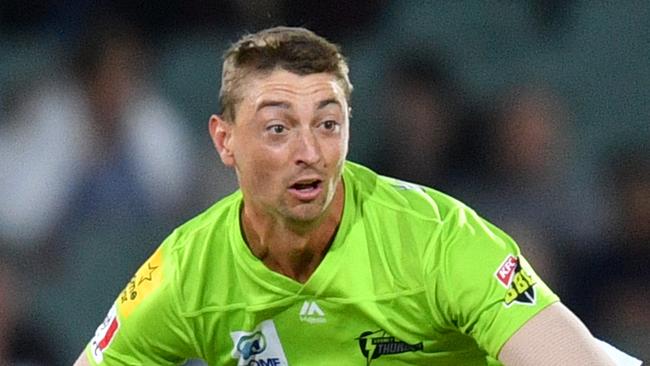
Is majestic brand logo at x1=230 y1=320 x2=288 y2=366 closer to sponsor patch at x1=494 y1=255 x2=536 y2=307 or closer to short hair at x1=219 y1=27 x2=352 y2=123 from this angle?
short hair at x1=219 y1=27 x2=352 y2=123

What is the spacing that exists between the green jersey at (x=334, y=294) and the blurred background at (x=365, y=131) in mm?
1665

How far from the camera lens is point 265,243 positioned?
110 inches

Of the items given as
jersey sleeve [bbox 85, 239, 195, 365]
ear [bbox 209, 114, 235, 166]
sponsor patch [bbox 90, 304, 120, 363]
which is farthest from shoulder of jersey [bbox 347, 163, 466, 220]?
sponsor patch [bbox 90, 304, 120, 363]

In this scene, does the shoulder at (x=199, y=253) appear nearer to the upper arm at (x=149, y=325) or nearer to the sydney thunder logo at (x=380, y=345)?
the upper arm at (x=149, y=325)

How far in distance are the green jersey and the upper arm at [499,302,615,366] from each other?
0.11 metres

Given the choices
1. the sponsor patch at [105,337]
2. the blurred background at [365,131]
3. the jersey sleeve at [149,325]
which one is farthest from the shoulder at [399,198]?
the blurred background at [365,131]

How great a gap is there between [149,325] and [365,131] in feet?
6.78

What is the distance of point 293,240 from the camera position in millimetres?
2756

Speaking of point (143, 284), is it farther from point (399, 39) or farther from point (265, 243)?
point (399, 39)

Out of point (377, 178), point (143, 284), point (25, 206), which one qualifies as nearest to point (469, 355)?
point (377, 178)

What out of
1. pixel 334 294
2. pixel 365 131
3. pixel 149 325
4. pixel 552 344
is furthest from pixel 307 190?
pixel 365 131

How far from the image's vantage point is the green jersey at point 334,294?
8.47 ft

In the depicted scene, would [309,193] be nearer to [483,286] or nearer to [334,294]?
[334,294]

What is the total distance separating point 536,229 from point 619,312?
0.40 m
